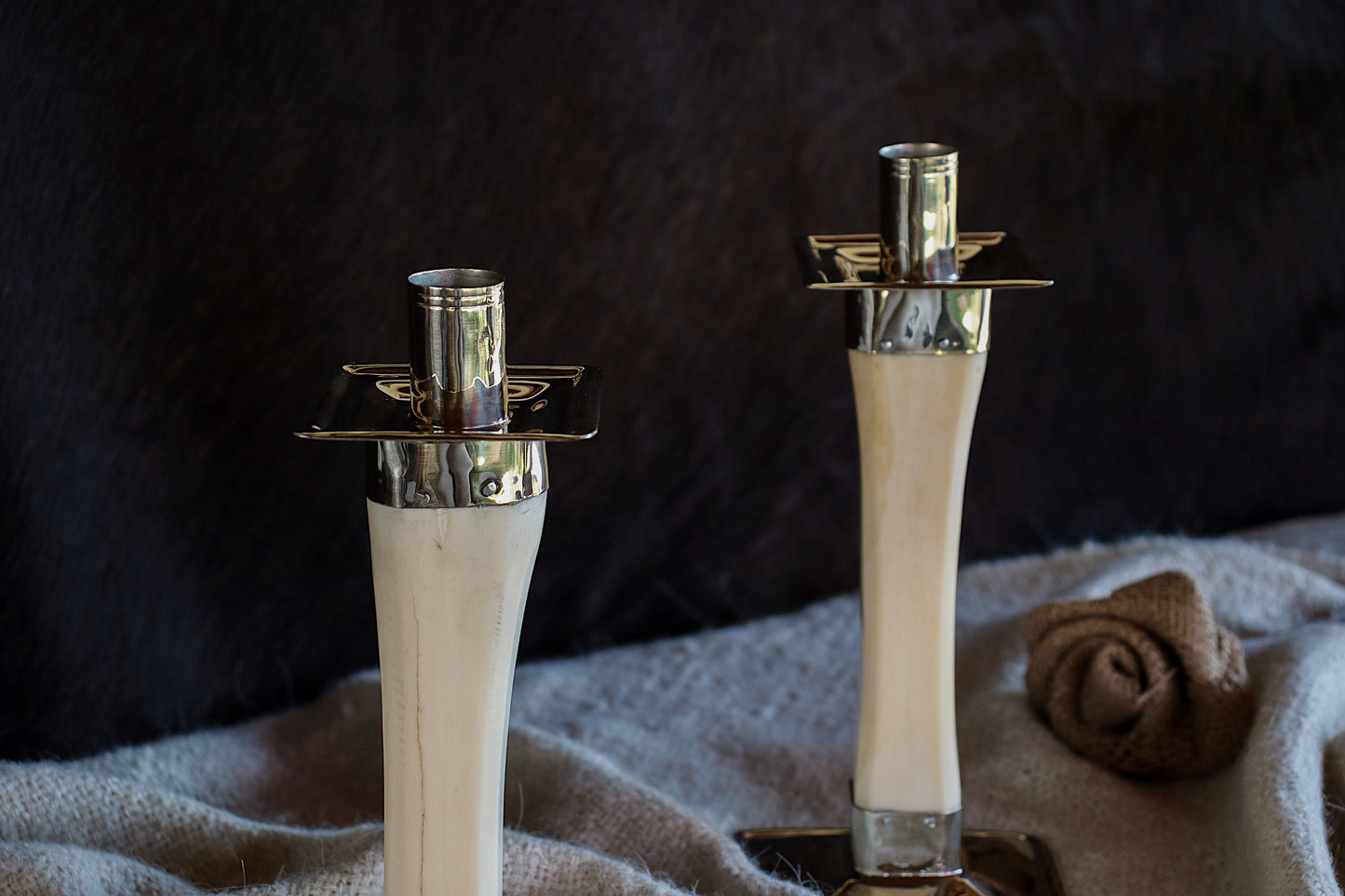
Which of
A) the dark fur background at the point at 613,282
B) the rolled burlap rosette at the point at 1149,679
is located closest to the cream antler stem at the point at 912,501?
the rolled burlap rosette at the point at 1149,679

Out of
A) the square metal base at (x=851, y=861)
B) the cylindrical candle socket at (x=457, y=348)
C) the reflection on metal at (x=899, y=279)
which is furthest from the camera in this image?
the square metal base at (x=851, y=861)

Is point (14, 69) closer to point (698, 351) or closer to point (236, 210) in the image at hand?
point (236, 210)

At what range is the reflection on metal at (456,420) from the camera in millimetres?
336

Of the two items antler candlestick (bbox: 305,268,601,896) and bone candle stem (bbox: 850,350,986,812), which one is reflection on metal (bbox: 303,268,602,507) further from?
bone candle stem (bbox: 850,350,986,812)

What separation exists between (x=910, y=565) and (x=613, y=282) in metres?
0.27

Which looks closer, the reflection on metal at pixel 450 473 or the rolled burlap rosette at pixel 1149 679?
the reflection on metal at pixel 450 473

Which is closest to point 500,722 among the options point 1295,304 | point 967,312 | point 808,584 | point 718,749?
point 967,312

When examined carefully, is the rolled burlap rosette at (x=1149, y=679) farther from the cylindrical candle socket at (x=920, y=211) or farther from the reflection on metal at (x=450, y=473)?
the reflection on metal at (x=450, y=473)

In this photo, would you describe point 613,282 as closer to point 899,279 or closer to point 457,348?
point 899,279

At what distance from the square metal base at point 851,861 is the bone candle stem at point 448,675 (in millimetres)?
199

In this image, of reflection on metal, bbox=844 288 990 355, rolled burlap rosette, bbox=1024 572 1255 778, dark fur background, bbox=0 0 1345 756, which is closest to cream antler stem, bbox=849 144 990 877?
reflection on metal, bbox=844 288 990 355

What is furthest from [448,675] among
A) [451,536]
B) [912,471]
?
[912,471]

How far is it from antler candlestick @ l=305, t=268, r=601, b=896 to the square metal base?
0.67ft

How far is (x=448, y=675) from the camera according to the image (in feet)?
1.18
